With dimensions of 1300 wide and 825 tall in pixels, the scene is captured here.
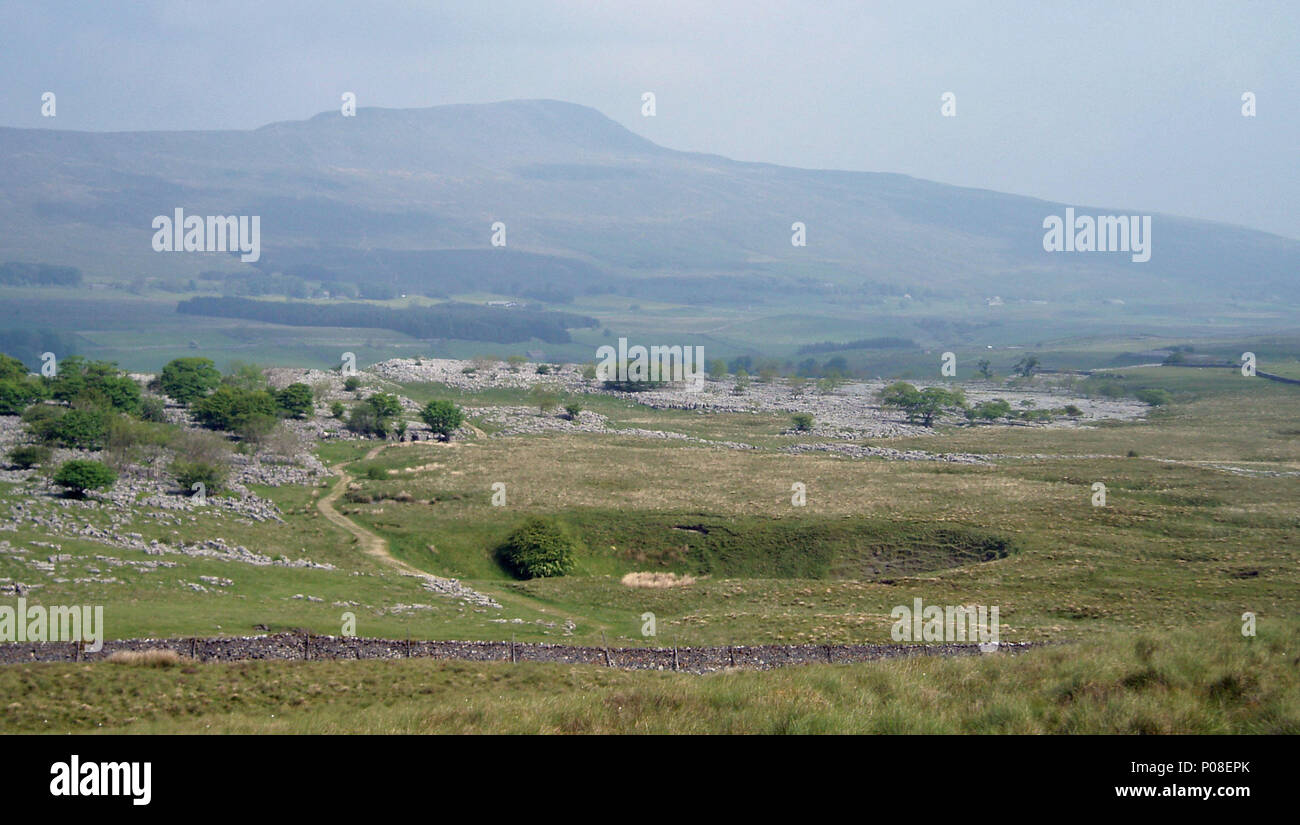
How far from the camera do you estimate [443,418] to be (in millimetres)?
71625

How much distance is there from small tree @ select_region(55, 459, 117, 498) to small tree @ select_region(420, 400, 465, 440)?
32.2 m

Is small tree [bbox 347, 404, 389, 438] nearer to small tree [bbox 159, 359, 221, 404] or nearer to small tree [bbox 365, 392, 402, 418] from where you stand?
small tree [bbox 365, 392, 402, 418]

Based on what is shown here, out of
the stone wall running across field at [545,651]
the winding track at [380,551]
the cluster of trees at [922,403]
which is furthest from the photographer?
the cluster of trees at [922,403]

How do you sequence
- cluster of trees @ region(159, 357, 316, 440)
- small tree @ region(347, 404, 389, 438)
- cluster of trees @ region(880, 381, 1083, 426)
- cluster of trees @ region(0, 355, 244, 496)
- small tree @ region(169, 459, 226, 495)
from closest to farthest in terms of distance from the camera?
cluster of trees @ region(0, 355, 244, 496) → small tree @ region(169, 459, 226, 495) → cluster of trees @ region(159, 357, 316, 440) → small tree @ region(347, 404, 389, 438) → cluster of trees @ region(880, 381, 1083, 426)

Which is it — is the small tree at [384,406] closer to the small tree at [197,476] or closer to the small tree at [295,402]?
Answer: the small tree at [295,402]

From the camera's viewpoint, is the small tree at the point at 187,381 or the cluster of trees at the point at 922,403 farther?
the cluster of trees at the point at 922,403

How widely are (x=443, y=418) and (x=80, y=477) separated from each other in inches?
1323

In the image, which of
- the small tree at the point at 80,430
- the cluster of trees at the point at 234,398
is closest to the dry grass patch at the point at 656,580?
the cluster of trees at the point at 234,398

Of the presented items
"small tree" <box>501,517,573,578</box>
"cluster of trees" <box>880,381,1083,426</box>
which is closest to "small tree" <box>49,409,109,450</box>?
"small tree" <box>501,517,573,578</box>

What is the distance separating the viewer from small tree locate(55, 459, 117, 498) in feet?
128

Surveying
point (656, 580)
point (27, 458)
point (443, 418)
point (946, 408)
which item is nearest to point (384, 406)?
point (443, 418)

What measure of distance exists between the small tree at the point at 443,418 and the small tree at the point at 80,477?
106ft

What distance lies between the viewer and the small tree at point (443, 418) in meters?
71.6
